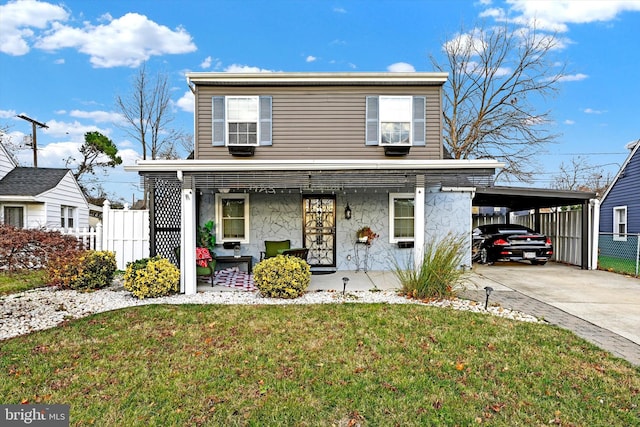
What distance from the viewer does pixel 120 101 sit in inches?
690

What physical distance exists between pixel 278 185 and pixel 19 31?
12.3m

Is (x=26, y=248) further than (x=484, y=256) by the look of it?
No

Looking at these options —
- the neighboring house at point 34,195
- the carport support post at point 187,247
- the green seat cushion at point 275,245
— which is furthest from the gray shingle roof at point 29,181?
the carport support post at point 187,247

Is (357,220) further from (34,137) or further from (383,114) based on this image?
(34,137)

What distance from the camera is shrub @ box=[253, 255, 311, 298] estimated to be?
6215mm

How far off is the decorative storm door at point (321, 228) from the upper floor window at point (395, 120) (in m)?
2.09

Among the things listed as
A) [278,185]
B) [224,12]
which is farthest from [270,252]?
[224,12]

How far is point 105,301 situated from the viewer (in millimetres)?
6090

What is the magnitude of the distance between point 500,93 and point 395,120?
13.5m

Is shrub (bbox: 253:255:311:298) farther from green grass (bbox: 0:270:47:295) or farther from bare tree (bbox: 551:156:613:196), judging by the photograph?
bare tree (bbox: 551:156:613:196)

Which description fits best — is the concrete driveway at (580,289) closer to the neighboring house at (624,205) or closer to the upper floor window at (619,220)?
the neighboring house at (624,205)

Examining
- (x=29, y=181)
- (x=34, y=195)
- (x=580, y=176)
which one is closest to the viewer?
(x=34, y=195)

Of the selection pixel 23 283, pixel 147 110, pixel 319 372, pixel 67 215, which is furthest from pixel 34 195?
pixel 319 372

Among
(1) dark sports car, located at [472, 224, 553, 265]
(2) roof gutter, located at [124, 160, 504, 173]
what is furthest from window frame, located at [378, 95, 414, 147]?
(1) dark sports car, located at [472, 224, 553, 265]
